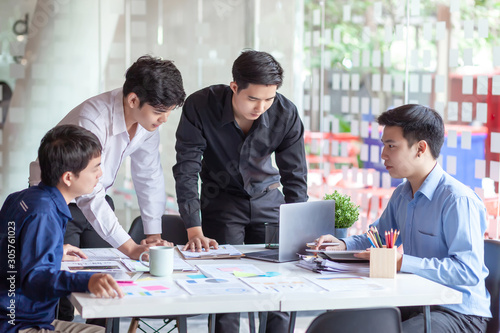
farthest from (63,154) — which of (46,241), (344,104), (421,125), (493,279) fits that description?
(344,104)

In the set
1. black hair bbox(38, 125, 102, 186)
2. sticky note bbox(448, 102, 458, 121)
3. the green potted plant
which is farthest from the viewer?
sticky note bbox(448, 102, 458, 121)

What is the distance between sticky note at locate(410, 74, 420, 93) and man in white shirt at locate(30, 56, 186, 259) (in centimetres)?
173

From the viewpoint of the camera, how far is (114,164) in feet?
10.0

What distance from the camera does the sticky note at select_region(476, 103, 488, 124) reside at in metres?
3.53

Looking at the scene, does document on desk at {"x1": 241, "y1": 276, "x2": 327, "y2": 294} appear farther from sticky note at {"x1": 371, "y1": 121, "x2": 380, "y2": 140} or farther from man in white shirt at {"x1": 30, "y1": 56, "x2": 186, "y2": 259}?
sticky note at {"x1": 371, "y1": 121, "x2": 380, "y2": 140}

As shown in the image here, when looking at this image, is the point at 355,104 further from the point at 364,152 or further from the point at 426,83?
the point at 426,83

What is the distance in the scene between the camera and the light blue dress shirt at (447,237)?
2.34m

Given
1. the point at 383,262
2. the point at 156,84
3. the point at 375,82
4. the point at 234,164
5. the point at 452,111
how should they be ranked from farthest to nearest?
the point at 375,82 < the point at 452,111 < the point at 234,164 < the point at 156,84 < the point at 383,262

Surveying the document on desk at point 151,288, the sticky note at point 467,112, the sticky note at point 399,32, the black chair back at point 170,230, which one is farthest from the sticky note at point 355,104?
the document on desk at point 151,288

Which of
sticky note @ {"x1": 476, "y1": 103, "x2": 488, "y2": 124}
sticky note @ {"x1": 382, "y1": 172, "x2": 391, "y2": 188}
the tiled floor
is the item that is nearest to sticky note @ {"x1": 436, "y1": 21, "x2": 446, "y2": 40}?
sticky note @ {"x1": 476, "y1": 103, "x2": 488, "y2": 124}

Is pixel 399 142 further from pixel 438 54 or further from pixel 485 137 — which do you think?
pixel 438 54

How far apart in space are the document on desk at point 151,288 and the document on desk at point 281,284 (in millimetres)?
241

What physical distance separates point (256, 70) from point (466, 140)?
1426 millimetres

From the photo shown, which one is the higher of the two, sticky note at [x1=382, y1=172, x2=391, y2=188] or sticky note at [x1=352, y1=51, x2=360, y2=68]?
sticky note at [x1=352, y1=51, x2=360, y2=68]
